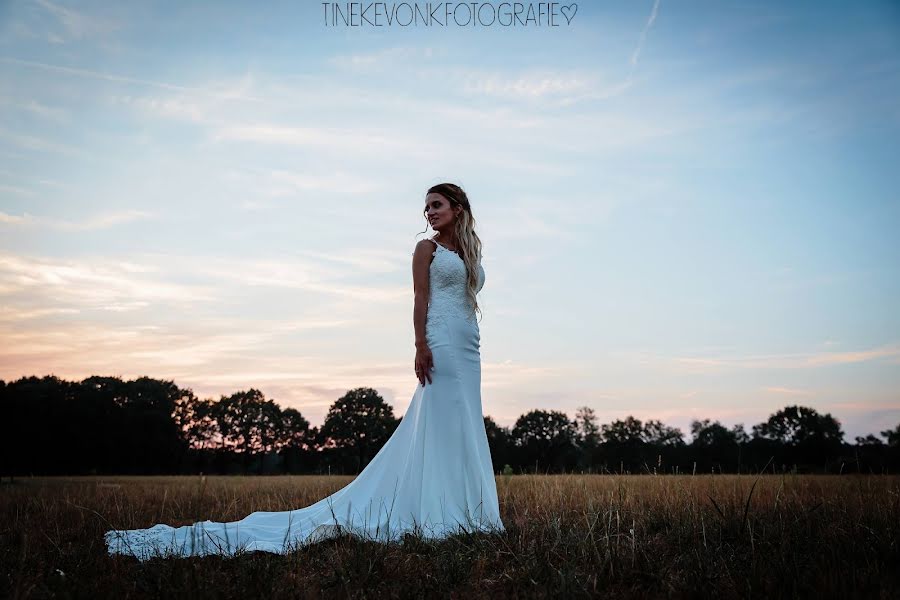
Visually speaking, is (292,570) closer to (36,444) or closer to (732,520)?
(732,520)

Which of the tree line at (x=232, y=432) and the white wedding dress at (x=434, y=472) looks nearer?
the white wedding dress at (x=434, y=472)

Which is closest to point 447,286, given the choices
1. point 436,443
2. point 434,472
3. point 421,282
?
point 421,282

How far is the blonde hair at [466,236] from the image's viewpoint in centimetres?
642

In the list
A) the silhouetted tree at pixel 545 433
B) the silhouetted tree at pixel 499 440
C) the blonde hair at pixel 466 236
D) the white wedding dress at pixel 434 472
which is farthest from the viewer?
the silhouetted tree at pixel 545 433

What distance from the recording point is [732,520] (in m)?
5.20

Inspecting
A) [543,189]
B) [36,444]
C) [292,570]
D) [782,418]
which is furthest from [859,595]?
[36,444]

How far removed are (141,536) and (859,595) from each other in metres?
5.26

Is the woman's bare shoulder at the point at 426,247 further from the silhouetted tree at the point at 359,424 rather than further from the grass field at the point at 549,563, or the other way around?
the silhouetted tree at the point at 359,424

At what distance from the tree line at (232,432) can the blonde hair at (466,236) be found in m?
38.7

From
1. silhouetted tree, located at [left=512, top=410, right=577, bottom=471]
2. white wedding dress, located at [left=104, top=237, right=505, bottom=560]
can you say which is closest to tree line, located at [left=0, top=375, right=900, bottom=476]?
silhouetted tree, located at [left=512, top=410, right=577, bottom=471]

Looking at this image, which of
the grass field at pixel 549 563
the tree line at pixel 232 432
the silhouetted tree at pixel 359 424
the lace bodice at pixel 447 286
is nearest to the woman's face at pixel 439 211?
the lace bodice at pixel 447 286

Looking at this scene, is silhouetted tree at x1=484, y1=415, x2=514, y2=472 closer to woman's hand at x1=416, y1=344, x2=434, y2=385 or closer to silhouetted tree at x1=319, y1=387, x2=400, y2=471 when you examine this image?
silhouetted tree at x1=319, y1=387, x2=400, y2=471

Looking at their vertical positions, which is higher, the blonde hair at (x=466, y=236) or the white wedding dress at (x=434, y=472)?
the blonde hair at (x=466, y=236)

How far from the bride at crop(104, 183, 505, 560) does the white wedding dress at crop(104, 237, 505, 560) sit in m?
0.01
